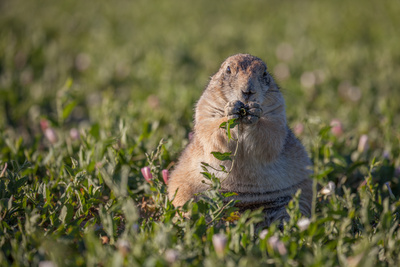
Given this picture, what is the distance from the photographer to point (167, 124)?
5008 millimetres

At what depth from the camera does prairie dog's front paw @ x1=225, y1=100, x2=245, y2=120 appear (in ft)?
10.0

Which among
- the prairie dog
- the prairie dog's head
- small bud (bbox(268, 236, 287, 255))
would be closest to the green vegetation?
small bud (bbox(268, 236, 287, 255))

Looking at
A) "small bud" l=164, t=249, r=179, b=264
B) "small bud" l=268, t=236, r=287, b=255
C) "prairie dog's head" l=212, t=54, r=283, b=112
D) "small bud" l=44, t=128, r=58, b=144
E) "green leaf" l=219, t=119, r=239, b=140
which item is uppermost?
"prairie dog's head" l=212, t=54, r=283, b=112

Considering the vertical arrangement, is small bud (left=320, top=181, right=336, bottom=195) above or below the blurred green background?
below

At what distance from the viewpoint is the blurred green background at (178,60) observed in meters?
5.02

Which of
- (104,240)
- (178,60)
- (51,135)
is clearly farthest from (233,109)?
(178,60)

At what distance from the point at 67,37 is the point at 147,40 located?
1.45 meters

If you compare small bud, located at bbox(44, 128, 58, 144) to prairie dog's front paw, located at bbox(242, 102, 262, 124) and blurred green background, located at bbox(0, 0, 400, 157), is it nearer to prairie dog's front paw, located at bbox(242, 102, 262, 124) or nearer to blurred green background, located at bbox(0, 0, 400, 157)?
blurred green background, located at bbox(0, 0, 400, 157)

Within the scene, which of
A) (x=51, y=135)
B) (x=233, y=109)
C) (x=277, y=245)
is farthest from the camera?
(x=51, y=135)

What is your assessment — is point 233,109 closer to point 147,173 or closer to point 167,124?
point 147,173

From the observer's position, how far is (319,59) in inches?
265

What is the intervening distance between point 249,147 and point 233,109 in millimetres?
308

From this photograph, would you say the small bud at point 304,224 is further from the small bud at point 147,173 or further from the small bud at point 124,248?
the small bud at point 147,173

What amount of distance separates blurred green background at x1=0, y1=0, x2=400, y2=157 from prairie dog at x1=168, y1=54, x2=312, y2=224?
31 centimetres
